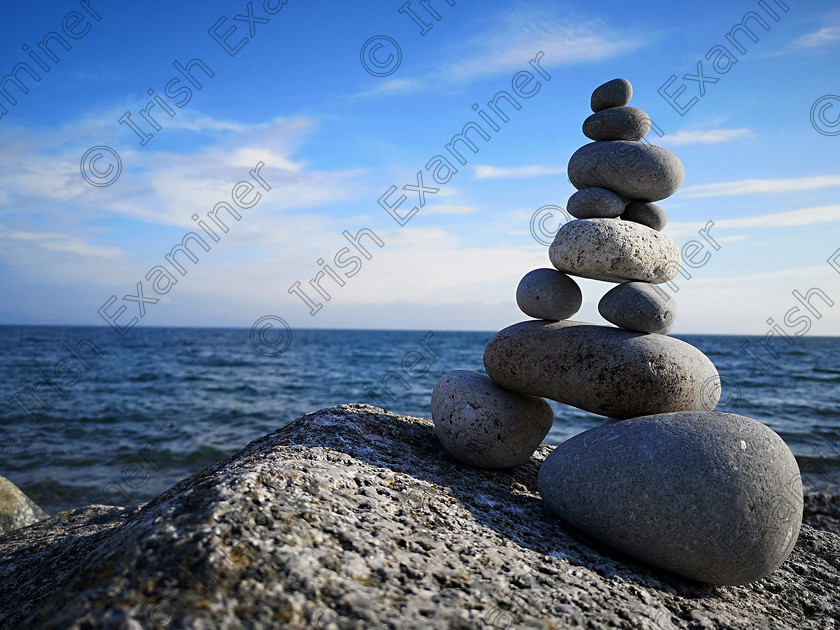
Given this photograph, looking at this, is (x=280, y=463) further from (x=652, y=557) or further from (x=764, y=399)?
(x=764, y=399)

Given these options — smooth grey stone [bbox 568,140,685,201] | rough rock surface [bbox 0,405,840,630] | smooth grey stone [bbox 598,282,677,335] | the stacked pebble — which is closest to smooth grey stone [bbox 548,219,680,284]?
the stacked pebble

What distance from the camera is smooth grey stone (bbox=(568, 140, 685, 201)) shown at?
4590 mm

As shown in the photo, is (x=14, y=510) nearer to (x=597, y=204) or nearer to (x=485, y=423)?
(x=485, y=423)

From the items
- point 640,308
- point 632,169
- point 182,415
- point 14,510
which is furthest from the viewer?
point 182,415

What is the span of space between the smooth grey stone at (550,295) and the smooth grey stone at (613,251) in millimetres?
167

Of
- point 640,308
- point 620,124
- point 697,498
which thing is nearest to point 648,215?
point 620,124

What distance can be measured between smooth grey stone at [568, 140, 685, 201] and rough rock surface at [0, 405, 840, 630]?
2.80m

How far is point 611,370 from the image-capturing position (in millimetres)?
4098

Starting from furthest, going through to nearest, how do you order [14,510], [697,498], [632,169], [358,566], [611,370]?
[14,510]
[632,169]
[611,370]
[697,498]
[358,566]

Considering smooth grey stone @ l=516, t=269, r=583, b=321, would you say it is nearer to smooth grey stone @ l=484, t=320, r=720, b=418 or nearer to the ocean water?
smooth grey stone @ l=484, t=320, r=720, b=418

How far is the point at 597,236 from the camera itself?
169 inches

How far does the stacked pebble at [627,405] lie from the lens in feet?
10.5

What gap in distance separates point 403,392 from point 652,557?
14043 mm

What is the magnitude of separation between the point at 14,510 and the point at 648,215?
24.5 ft
